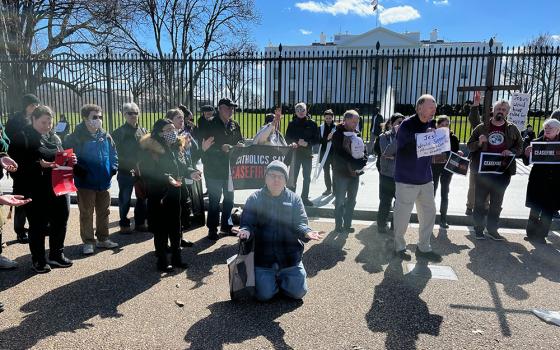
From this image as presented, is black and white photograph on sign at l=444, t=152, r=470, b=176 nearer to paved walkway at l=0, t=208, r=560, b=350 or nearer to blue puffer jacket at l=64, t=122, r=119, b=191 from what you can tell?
paved walkway at l=0, t=208, r=560, b=350

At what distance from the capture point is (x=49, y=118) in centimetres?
457

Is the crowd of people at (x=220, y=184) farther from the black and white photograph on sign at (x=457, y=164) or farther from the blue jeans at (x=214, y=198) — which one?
the black and white photograph on sign at (x=457, y=164)

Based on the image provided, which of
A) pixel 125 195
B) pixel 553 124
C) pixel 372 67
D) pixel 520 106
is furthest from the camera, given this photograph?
pixel 372 67

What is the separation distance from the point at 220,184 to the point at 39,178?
234 centimetres

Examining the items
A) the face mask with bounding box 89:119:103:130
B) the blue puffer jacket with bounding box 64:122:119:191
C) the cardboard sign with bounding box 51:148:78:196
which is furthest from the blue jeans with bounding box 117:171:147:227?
the cardboard sign with bounding box 51:148:78:196

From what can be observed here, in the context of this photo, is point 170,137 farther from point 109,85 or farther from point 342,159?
point 109,85

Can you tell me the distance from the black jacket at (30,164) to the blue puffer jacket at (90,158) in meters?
0.48

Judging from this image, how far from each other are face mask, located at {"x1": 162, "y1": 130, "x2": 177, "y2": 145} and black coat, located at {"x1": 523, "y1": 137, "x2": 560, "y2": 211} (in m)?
5.08

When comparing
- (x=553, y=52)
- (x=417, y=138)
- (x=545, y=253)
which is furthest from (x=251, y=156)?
(x=553, y=52)

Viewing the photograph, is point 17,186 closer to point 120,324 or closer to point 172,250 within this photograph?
point 172,250

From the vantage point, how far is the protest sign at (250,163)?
604 centimetres

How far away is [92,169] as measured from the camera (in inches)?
205

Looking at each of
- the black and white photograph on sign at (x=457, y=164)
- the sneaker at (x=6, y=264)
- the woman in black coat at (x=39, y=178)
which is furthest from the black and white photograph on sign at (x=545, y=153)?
the sneaker at (x=6, y=264)

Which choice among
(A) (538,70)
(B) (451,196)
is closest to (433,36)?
(A) (538,70)
